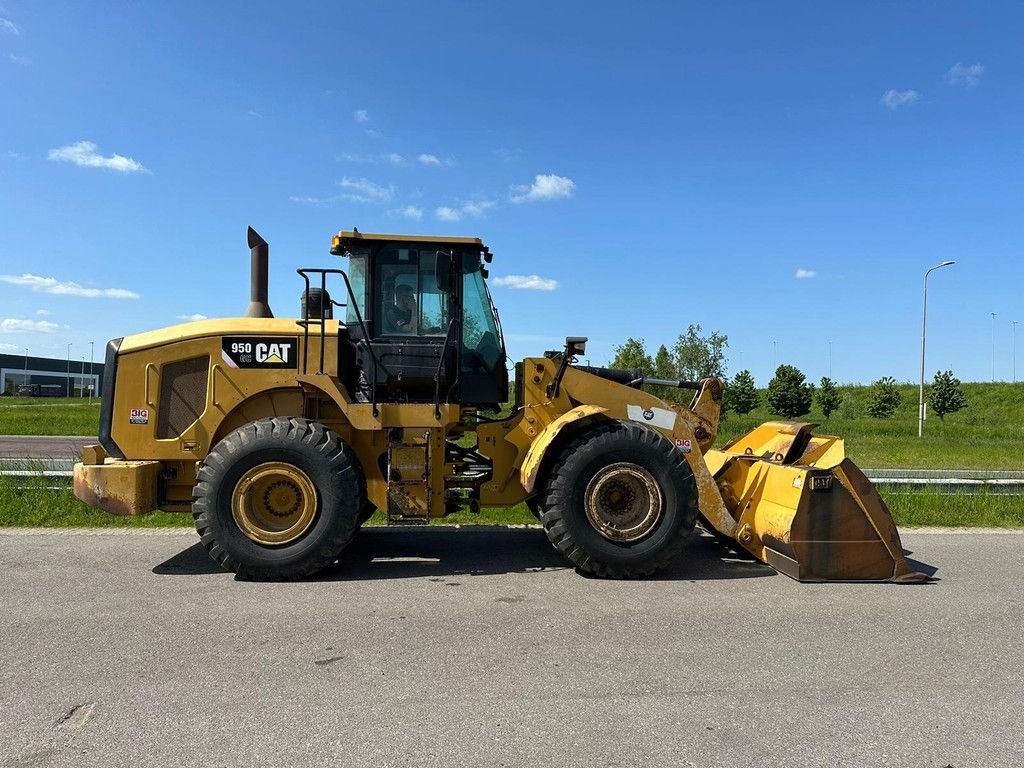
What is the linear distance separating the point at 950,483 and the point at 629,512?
18.6ft

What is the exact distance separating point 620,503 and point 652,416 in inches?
Result: 36.8

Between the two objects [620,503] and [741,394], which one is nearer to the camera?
[620,503]

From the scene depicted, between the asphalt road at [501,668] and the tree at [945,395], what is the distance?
41.7 metres

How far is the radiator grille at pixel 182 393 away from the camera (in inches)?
238

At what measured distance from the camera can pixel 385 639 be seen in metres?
4.15

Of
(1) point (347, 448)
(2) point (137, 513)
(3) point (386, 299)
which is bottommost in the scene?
(2) point (137, 513)

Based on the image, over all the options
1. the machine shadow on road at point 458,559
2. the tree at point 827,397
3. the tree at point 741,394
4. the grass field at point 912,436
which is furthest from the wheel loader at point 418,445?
the tree at point 827,397

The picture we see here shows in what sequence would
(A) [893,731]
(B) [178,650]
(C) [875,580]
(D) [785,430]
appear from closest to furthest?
(A) [893,731]
(B) [178,650]
(C) [875,580]
(D) [785,430]

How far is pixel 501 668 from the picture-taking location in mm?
3719

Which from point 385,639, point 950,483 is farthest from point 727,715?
point 950,483

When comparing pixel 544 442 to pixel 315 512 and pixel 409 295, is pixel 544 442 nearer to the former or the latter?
pixel 409 295

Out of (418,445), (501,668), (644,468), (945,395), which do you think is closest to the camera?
(501,668)

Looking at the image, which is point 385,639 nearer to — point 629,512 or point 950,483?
point 629,512

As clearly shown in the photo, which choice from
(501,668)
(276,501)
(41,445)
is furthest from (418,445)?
(41,445)
